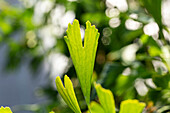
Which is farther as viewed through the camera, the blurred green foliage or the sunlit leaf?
the blurred green foliage

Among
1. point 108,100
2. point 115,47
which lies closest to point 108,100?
point 108,100

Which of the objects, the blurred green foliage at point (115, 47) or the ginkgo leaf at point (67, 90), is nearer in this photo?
the ginkgo leaf at point (67, 90)

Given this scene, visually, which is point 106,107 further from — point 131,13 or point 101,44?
point 101,44

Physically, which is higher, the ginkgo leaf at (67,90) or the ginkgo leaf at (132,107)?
the ginkgo leaf at (67,90)

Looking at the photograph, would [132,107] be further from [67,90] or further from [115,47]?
[115,47]

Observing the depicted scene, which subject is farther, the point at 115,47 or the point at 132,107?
the point at 115,47

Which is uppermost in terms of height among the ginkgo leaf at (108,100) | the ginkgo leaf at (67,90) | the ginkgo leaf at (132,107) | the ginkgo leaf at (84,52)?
the ginkgo leaf at (84,52)

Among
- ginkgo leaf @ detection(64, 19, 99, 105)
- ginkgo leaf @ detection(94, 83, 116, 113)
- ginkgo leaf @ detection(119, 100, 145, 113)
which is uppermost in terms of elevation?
ginkgo leaf @ detection(64, 19, 99, 105)

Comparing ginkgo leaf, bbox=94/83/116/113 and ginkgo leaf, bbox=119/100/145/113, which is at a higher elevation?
ginkgo leaf, bbox=94/83/116/113

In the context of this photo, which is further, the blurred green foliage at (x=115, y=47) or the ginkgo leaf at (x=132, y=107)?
the blurred green foliage at (x=115, y=47)
